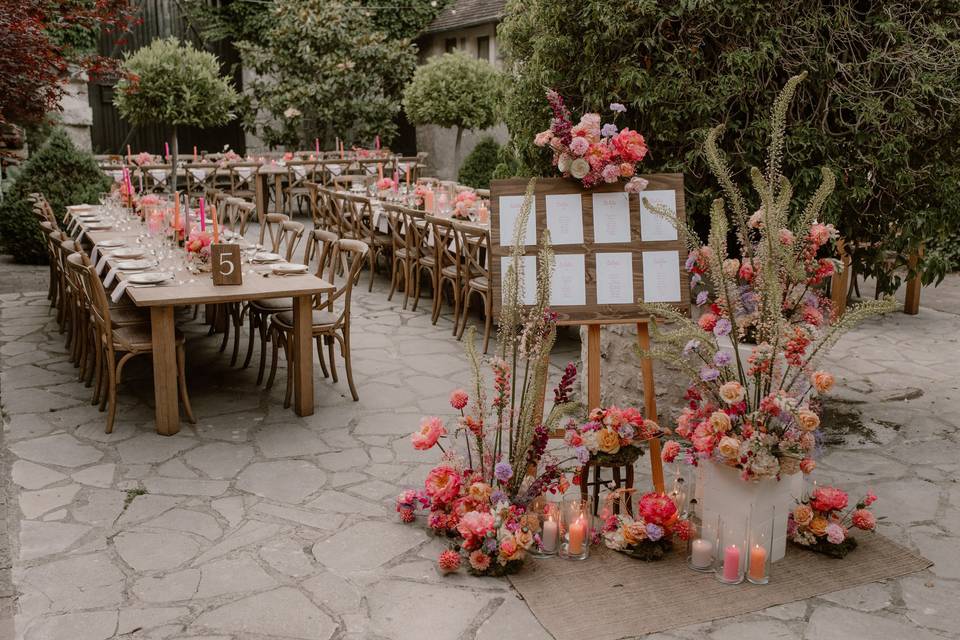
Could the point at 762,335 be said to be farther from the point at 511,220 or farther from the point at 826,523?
the point at 511,220

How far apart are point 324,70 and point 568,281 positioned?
13107mm

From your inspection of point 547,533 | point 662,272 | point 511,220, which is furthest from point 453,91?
point 547,533

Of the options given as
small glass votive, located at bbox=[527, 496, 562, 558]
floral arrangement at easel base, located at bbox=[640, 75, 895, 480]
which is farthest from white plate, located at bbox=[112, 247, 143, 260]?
floral arrangement at easel base, located at bbox=[640, 75, 895, 480]

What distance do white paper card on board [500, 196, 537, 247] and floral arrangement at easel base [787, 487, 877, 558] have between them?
156 cm

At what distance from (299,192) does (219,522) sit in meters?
9.98

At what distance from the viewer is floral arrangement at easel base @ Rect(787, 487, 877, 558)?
12.0ft

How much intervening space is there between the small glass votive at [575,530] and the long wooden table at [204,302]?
6.73 ft

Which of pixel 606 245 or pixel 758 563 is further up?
pixel 606 245

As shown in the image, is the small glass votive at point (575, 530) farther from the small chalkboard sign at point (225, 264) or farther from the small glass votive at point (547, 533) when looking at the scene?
the small chalkboard sign at point (225, 264)

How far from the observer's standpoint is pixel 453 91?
548 inches

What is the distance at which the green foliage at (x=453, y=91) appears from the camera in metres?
13.9

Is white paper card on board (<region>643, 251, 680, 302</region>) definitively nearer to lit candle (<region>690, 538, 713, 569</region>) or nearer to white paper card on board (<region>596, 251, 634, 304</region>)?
white paper card on board (<region>596, 251, 634, 304</region>)

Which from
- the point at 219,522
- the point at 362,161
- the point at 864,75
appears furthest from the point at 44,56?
the point at 362,161

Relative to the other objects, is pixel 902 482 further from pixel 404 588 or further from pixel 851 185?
pixel 404 588
